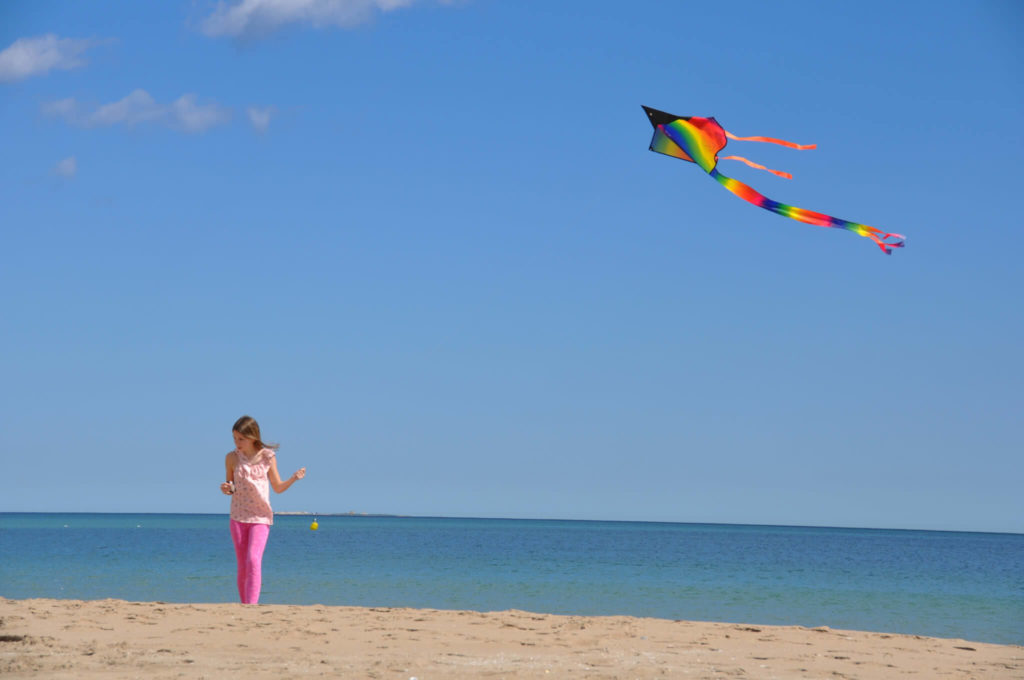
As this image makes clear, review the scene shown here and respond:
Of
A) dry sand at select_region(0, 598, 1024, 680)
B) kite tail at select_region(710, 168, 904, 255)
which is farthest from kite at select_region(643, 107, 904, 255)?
dry sand at select_region(0, 598, 1024, 680)

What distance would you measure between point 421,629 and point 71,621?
2.78m

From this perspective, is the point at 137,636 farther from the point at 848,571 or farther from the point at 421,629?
the point at 848,571

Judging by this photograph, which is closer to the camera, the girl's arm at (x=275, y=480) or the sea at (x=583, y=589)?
the girl's arm at (x=275, y=480)

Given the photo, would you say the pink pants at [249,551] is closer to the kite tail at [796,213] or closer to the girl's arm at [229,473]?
the girl's arm at [229,473]

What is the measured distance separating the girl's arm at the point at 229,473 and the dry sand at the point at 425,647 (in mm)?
986

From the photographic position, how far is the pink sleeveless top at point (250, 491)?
23.3 ft

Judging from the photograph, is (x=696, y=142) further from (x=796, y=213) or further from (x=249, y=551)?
(x=249, y=551)

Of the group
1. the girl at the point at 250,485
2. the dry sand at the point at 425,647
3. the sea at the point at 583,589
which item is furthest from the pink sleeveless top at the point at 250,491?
the sea at the point at 583,589

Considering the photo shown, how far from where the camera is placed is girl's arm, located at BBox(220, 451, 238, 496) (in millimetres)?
7141

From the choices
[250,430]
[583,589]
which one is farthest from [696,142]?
[583,589]

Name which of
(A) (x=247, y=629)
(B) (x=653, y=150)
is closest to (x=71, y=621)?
(A) (x=247, y=629)

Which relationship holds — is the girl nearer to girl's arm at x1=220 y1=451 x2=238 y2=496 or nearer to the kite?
girl's arm at x1=220 y1=451 x2=238 y2=496

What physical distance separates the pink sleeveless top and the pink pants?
0.07m

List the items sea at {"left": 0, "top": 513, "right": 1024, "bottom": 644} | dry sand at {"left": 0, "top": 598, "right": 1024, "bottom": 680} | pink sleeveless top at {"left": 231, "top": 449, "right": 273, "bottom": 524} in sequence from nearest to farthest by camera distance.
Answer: dry sand at {"left": 0, "top": 598, "right": 1024, "bottom": 680}, pink sleeveless top at {"left": 231, "top": 449, "right": 273, "bottom": 524}, sea at {"left": 0, "top": 513, "right": 1024, "bottom": 644}
